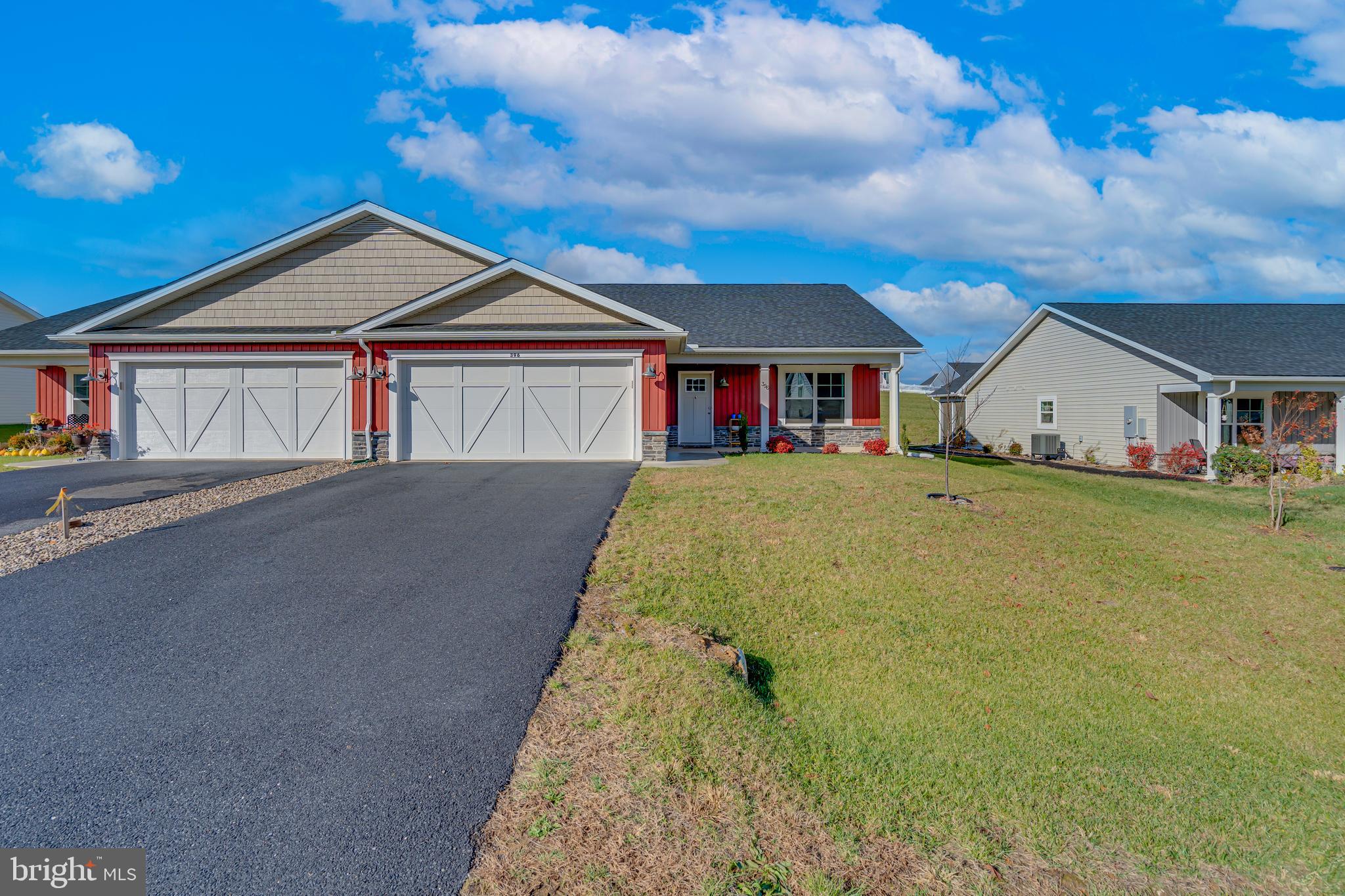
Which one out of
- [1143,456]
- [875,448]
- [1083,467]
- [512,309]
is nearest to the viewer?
[512,309]

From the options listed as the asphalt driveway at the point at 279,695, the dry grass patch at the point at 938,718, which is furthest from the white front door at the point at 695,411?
the asphalt driveway at the point at 279,695

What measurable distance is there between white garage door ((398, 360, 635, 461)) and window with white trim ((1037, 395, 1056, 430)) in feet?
51.1

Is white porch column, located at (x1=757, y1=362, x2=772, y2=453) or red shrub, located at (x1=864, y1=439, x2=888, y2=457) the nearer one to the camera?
red shrub, located at (x1=864, y1=439, x2=888, y2=457)

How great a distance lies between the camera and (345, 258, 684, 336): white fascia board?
558 inches

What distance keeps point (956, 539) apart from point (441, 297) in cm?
→ 1125

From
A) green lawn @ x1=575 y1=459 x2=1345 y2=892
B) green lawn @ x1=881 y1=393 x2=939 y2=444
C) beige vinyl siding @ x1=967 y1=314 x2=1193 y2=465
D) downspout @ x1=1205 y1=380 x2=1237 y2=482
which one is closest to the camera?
green lawn @ x1=575 y1=459 x2=1345 y2=892

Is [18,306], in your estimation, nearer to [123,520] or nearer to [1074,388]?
[123,520]

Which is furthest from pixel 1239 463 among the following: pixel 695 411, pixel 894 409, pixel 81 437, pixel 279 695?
pixel 81 437

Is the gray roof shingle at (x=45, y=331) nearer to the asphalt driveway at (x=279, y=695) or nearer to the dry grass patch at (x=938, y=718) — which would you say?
the asphalt driveway at (x=279, y=695)

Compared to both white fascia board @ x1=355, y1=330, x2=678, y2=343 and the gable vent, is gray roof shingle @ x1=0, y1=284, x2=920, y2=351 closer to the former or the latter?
white fascia board @ x1=355, y1=330, x2=678, y2=343

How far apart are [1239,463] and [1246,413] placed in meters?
Result: 3.80

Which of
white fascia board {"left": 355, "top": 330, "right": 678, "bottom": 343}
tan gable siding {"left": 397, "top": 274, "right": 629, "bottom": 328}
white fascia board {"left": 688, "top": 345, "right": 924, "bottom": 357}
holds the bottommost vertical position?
white fascia board {"left": 355, "top": 330, "right": 678, "bottom": 343}

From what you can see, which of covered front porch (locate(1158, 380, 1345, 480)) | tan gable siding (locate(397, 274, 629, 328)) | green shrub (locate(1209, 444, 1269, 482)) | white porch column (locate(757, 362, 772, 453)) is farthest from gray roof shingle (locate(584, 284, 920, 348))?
green shrub (locate(1209, 444, 1269, 482))

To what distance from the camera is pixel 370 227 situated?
623 inches
